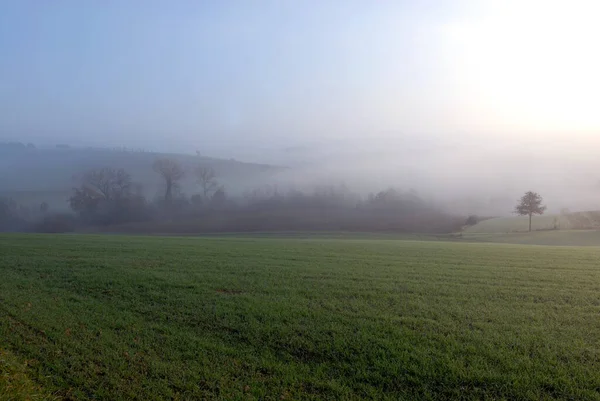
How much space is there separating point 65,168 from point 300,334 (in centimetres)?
17340

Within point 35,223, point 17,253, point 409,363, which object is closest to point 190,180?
point 35,223

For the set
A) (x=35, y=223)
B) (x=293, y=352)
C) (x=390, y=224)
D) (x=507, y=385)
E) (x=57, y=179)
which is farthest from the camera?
(x=57, y=179)

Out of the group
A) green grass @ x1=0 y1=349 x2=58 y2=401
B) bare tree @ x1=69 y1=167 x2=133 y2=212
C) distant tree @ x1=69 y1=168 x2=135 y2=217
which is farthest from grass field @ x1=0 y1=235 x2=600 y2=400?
bare tree @ x1=69 y1=167 x2=133 y2=212

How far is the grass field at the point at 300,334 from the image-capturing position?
6859mm

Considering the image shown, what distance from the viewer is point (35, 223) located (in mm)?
82938

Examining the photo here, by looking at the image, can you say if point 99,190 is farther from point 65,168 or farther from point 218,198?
point 65,168

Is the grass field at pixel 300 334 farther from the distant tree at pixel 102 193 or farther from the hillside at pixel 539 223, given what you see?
the distant tree at pixel 102 193

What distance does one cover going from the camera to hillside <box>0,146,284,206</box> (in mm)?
126062

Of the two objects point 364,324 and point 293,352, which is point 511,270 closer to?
point 364,324

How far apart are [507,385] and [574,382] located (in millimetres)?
1105

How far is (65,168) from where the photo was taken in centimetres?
15688

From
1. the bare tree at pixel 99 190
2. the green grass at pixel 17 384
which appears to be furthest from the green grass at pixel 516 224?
the bare tree at pixel 99 190

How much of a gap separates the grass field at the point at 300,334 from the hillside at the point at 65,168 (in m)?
101

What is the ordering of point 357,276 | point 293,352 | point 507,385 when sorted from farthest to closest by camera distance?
point 357,276
point 293,352
point 507,385
